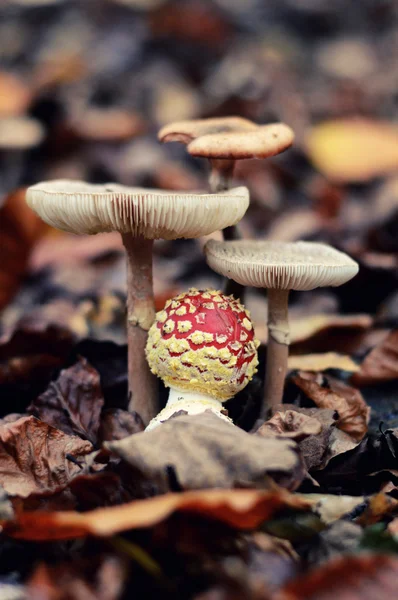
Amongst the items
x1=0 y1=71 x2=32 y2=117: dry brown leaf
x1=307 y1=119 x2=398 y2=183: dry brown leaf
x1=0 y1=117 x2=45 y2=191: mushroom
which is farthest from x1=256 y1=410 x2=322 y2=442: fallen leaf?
x1=0 y1=71 x2=32 y2=117: dry brown leaf

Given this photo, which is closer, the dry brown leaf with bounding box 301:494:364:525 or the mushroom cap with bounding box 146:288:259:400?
the dry brown leaf with bounding box 301:494:364:525

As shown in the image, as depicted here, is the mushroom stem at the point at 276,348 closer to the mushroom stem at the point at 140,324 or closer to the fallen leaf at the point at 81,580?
the mushroom stem at the point at 140,324

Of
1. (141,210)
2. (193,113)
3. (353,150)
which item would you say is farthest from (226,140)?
(193,113)

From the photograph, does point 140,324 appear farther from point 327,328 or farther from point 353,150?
point 353,150

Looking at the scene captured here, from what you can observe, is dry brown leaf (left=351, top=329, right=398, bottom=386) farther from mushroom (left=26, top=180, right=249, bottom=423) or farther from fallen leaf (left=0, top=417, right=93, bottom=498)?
fallen leaf (left=0, top=417, right=93, bottom=498)

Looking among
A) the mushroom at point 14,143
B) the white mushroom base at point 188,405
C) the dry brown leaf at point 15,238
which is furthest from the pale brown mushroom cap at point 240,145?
the mushroom at point 14,143

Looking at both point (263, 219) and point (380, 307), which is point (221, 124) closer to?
point (380, 307)
